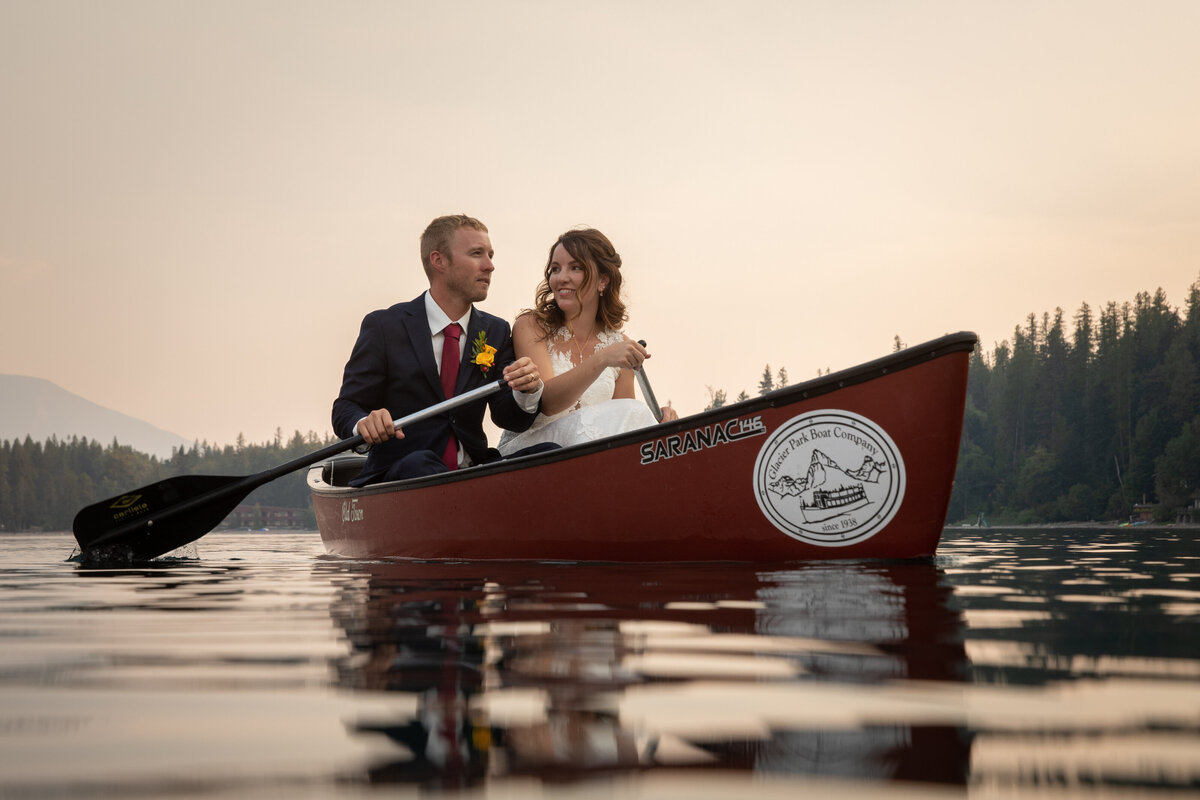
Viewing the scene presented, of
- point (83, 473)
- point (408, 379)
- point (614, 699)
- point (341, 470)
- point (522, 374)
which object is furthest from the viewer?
point (83, 473)

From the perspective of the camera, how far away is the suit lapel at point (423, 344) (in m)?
6.23

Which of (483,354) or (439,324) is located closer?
(483,354)

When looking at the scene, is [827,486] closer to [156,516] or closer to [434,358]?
[434,358]

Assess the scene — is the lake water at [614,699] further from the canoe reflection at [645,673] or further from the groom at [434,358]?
the groom at [434,358]

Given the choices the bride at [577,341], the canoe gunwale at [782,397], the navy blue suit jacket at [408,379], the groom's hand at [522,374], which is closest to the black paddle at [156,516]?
the navy blue suit jacket at [408,379]

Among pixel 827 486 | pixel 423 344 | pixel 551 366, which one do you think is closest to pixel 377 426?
pixel 423 344

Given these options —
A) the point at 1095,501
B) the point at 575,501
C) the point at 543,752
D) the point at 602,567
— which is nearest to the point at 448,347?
the point at 575,501

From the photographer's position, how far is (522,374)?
5500 millimetres

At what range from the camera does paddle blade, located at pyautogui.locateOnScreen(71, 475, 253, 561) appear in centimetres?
657

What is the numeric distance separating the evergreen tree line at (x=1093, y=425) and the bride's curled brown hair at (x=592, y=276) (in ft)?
238

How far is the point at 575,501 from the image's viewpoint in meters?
5.01

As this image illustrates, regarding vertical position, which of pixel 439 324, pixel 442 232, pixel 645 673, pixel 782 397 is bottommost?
pixel 645 673

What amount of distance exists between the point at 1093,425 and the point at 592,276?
270ft

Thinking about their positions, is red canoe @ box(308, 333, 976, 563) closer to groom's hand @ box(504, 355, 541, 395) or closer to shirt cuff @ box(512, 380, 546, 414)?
groom's hand @ box(504, 355, 541, 395)
